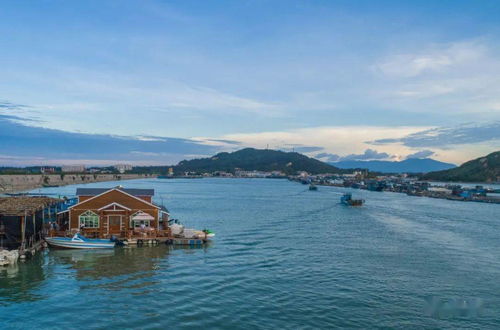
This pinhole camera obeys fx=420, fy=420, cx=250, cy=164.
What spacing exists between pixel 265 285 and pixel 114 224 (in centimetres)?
2048

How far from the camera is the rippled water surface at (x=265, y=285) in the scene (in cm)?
2167

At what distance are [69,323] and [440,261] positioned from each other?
29034 mm

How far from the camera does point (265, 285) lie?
27469mm

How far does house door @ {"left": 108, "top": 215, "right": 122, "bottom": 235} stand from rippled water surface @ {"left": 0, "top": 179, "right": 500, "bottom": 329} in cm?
368

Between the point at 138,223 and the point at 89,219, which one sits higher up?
the point at 89,219

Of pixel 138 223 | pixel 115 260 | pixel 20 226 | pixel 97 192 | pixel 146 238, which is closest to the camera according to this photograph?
pixel 115 260

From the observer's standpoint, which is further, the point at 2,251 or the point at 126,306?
the point at 2,251

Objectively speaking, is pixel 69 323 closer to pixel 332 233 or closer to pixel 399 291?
pixel 399 291

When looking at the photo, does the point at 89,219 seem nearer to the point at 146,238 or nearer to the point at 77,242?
the point at 77,242

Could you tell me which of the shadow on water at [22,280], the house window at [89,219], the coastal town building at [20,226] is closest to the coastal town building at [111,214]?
the house window at [89,219]

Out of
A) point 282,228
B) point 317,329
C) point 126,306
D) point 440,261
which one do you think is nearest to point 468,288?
Result: point 440,261

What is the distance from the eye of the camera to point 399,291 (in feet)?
86.7

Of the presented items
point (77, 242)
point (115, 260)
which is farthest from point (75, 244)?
point (115, 260)

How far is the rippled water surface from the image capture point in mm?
21672
